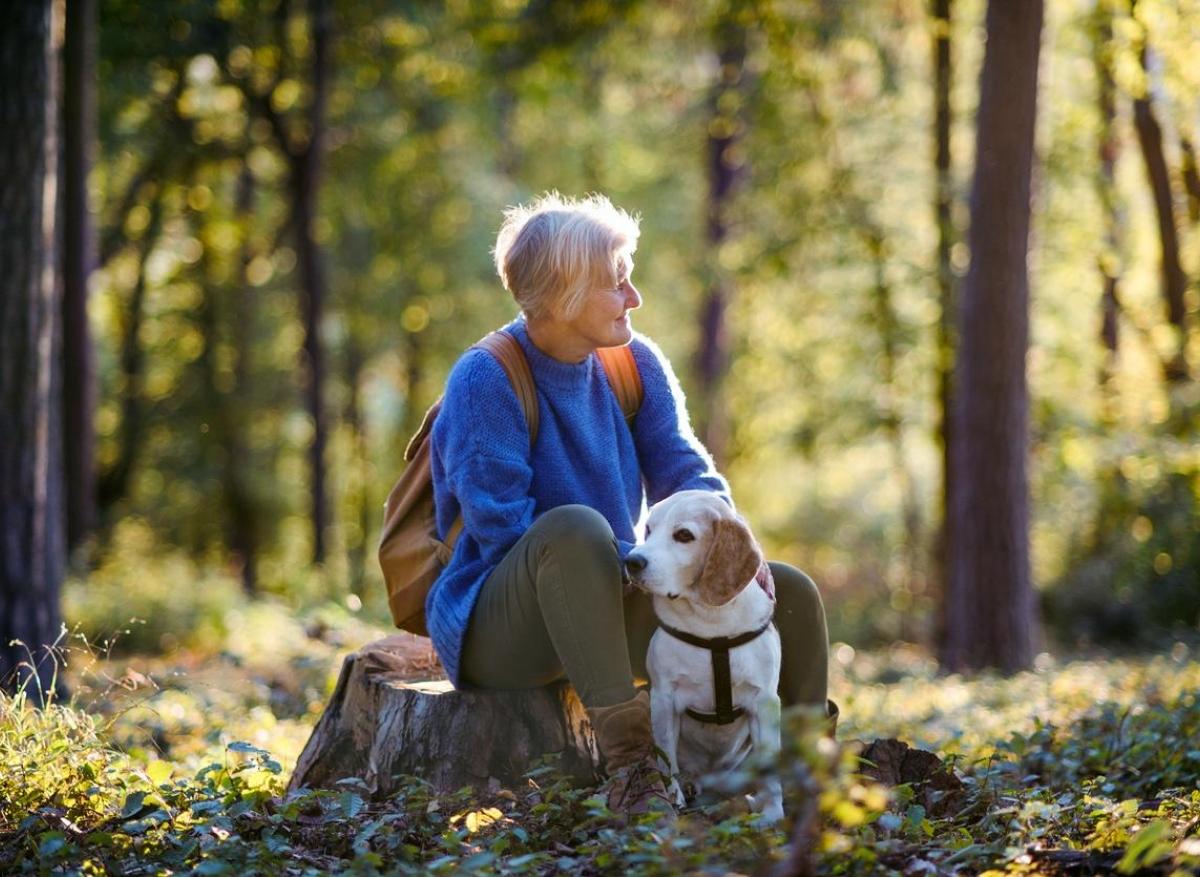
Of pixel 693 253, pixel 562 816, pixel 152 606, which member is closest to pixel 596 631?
pixel 562 816

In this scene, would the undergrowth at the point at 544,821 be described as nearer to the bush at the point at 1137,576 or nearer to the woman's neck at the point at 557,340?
the woman's neck at the point at 557,340

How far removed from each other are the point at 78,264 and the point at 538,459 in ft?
29.3

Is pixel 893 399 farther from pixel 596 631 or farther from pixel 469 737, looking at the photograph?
pixel 596 631

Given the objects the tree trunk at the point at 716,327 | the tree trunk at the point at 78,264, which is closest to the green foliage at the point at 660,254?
the tree trunk at the point at 716,327

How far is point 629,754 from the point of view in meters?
3.87

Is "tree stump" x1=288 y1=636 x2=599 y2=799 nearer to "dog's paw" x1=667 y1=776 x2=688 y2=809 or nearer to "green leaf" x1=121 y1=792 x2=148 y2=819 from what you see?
"dog's paw" x1=667 y1=776 x2=688 y2=809

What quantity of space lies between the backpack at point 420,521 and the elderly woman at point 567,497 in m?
0.05

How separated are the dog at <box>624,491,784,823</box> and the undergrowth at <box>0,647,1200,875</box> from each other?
0.24 m

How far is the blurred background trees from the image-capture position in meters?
→ 12.6

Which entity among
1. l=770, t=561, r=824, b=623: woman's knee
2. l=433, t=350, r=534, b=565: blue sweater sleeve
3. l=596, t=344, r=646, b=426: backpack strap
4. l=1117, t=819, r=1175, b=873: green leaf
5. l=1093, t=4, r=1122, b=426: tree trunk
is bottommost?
l=1117, t=819, r=1175, b=873: green leaf

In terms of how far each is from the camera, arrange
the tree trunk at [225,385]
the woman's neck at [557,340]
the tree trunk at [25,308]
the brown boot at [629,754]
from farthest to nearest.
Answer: the tree trunk at [225,385]
the tree trunk at [25,308]
the woman's neck at [557,340]
the brown boot at [629,754]

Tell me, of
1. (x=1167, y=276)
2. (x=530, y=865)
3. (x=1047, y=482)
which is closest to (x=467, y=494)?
(x=530, y=865)

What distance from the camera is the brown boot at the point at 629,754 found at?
12.4ft

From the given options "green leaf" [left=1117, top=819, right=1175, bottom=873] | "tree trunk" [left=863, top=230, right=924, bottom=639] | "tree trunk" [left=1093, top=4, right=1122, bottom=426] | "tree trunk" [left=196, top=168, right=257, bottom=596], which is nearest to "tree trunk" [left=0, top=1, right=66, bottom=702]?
"green leaf" [left=1117, top=819, right=1175, bottom=873]
